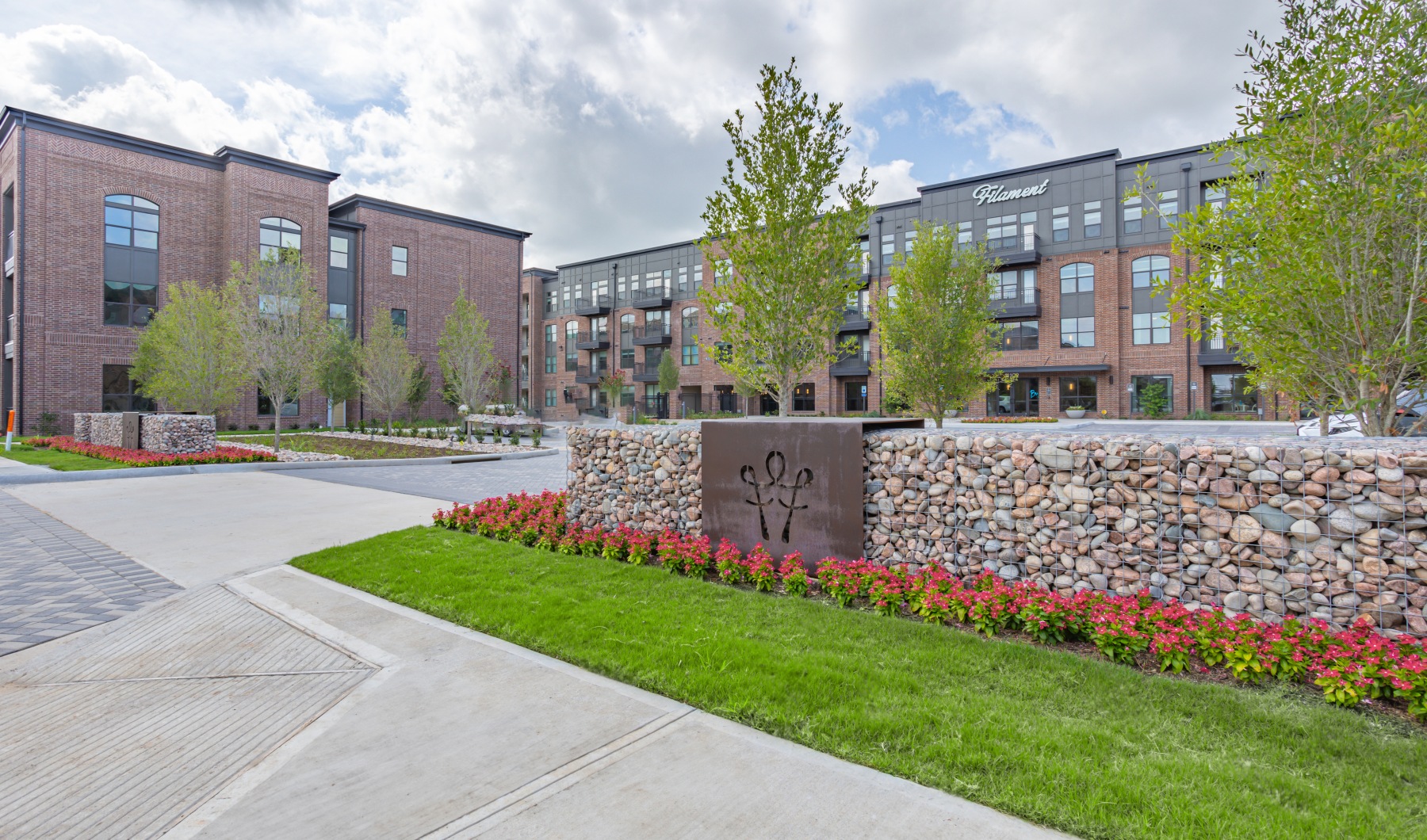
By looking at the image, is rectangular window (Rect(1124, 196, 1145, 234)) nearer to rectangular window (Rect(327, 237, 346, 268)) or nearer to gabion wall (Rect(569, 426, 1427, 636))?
gabion wall (Rect(569, 426, 1427, 636))

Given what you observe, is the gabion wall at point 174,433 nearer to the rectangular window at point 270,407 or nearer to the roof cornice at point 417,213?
the rectangular window at point 270,407

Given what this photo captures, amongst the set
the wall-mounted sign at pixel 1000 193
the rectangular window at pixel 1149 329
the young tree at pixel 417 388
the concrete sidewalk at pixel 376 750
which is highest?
the wall-mounted sign at pixel 1000 193

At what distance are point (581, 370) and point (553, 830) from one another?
63878mm

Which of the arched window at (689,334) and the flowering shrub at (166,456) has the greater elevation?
the arched window at (689,334)

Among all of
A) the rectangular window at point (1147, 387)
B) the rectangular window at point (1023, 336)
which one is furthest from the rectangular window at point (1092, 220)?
the rectangular window at point (1147, 387)

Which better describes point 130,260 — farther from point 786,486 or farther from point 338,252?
point 786,486

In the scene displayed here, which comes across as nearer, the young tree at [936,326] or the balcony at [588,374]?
the young tree at [936,326]

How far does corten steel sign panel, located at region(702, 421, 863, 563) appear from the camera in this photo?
617 cm

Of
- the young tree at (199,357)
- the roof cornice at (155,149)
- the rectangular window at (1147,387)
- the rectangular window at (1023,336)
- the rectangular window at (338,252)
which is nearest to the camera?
the young tree at (199,357)

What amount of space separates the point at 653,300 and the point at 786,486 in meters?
Result: 54.0

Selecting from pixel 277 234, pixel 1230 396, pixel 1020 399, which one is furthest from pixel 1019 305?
pixel 277 234

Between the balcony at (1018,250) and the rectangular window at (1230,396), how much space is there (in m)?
11.7

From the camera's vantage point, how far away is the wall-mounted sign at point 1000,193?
4153 centimetres

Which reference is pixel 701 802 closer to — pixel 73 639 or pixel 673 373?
pixel 73 639
